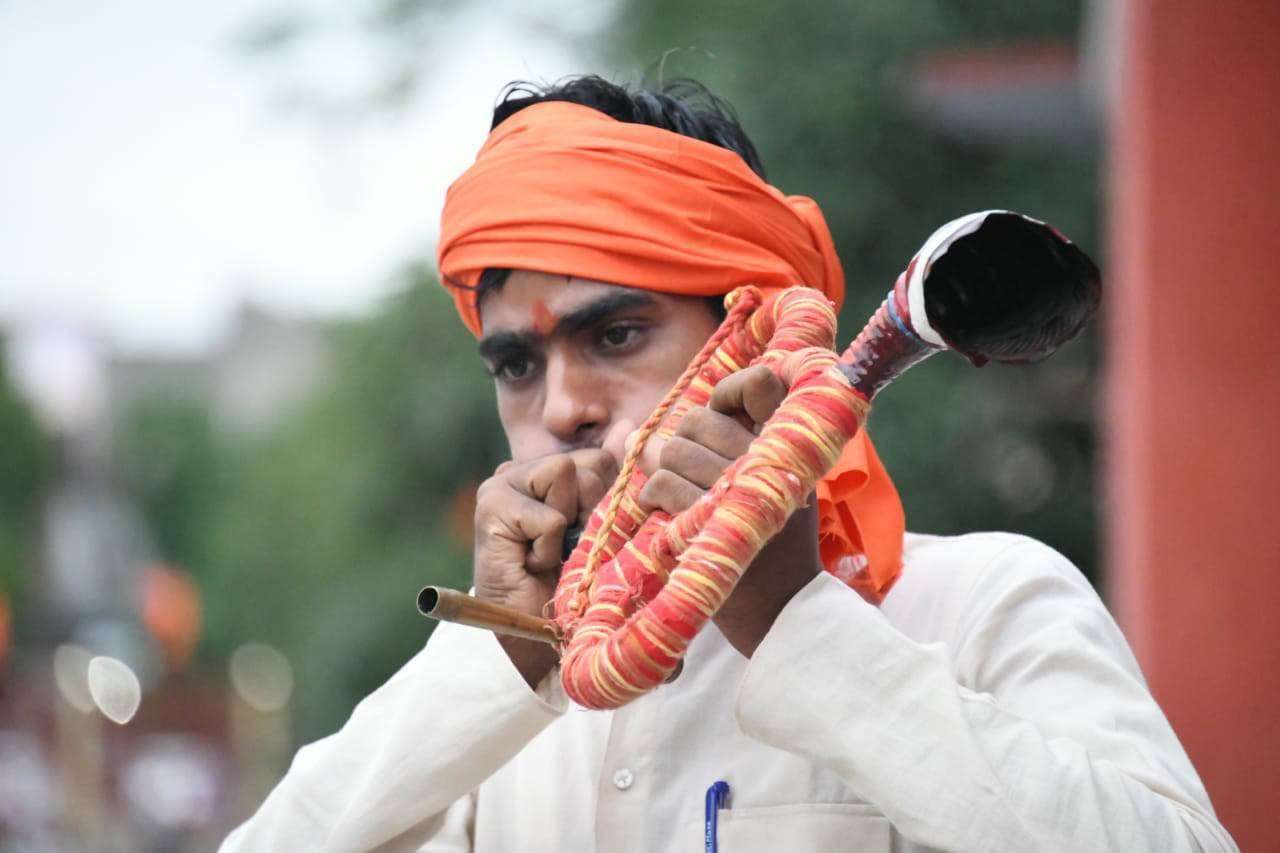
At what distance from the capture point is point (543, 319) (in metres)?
2.27

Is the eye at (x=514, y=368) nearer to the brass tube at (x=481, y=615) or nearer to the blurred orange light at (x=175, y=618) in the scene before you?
the brass tube at (x=481, y=615)

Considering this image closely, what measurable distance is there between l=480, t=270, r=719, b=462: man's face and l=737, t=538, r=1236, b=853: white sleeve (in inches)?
20.6

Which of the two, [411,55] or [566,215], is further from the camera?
[411,55]

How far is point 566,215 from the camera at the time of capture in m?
2.24

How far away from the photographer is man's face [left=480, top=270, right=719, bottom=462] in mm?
2213

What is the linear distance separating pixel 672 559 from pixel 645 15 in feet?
29.3

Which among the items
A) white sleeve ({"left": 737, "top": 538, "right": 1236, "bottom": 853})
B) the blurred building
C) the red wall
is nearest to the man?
white sleeve ({"left": 737, "top": 538, "right": 1236, "bottom": 853})

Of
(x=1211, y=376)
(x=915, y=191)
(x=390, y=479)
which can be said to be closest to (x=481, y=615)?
(x=1211, y=376)

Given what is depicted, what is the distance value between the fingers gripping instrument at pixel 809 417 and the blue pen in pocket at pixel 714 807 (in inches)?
18.7

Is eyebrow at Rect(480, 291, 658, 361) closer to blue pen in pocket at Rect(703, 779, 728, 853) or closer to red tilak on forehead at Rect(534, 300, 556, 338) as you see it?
red tilak on forehead at Rect(534, 300, 556, 338)

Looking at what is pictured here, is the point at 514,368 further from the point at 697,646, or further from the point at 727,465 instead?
the point at 727,465

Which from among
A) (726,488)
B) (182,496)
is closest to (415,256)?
(726,488)

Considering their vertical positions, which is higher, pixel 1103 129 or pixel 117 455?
pixel 1103 129

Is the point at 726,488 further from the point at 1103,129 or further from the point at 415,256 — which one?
the point at 415,256
